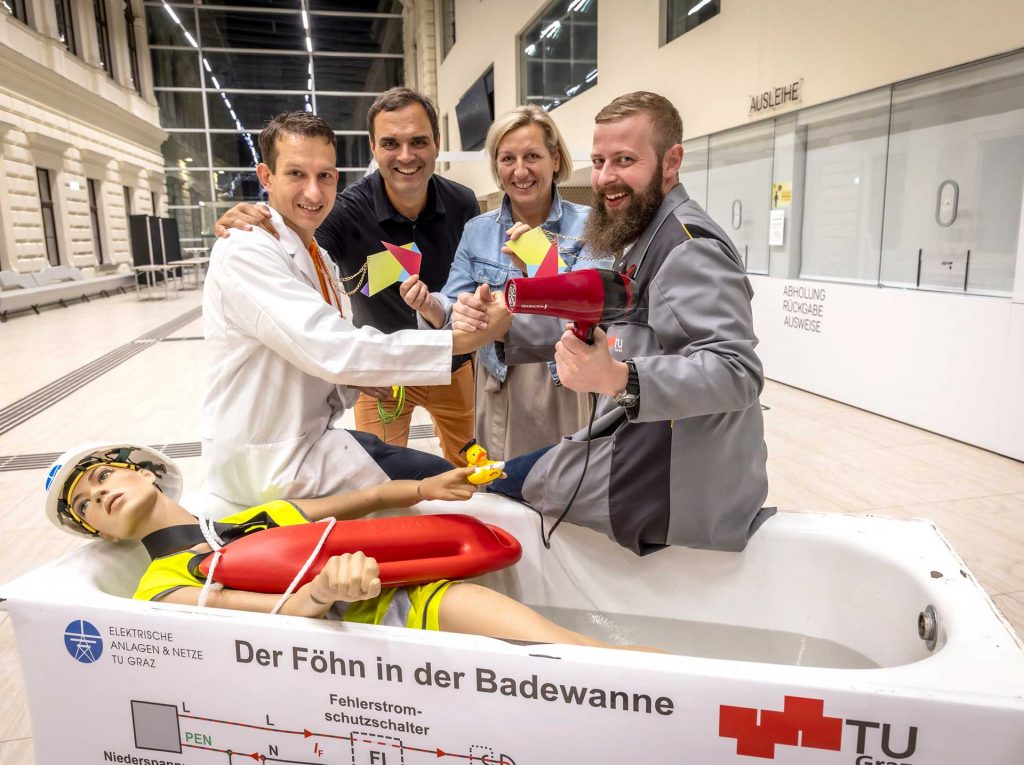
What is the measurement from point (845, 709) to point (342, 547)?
43.5 inches

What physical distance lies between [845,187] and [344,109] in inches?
825

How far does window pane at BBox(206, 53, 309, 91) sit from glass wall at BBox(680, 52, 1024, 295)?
20.0 meters

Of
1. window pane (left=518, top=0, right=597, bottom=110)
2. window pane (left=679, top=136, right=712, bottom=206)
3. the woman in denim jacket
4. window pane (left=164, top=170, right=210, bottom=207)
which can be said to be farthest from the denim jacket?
window pane (left=164, top=170, right=210, bottom=207)

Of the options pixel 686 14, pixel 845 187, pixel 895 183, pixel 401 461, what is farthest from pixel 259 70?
pixel 401 461

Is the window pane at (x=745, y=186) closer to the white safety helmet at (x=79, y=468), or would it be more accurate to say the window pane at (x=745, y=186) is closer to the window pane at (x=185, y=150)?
the white safety helmet at (x=79, y=468)

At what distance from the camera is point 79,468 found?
6.16 feet

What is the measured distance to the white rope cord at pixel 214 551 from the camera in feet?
5.16

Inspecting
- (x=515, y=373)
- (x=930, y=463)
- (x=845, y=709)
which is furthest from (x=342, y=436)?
(x=930, y=463)

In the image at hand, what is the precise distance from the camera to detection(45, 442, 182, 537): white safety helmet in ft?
5.99

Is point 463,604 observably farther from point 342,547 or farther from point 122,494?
point 122,494

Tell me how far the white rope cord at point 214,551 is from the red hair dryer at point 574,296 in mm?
895

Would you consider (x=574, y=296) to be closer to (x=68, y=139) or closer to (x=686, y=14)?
(x=686, y=14)

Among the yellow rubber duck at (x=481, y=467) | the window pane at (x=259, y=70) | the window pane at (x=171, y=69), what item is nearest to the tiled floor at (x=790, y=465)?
the yellow rubber duck at (x=481, y=467)

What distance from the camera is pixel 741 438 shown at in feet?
5.69
